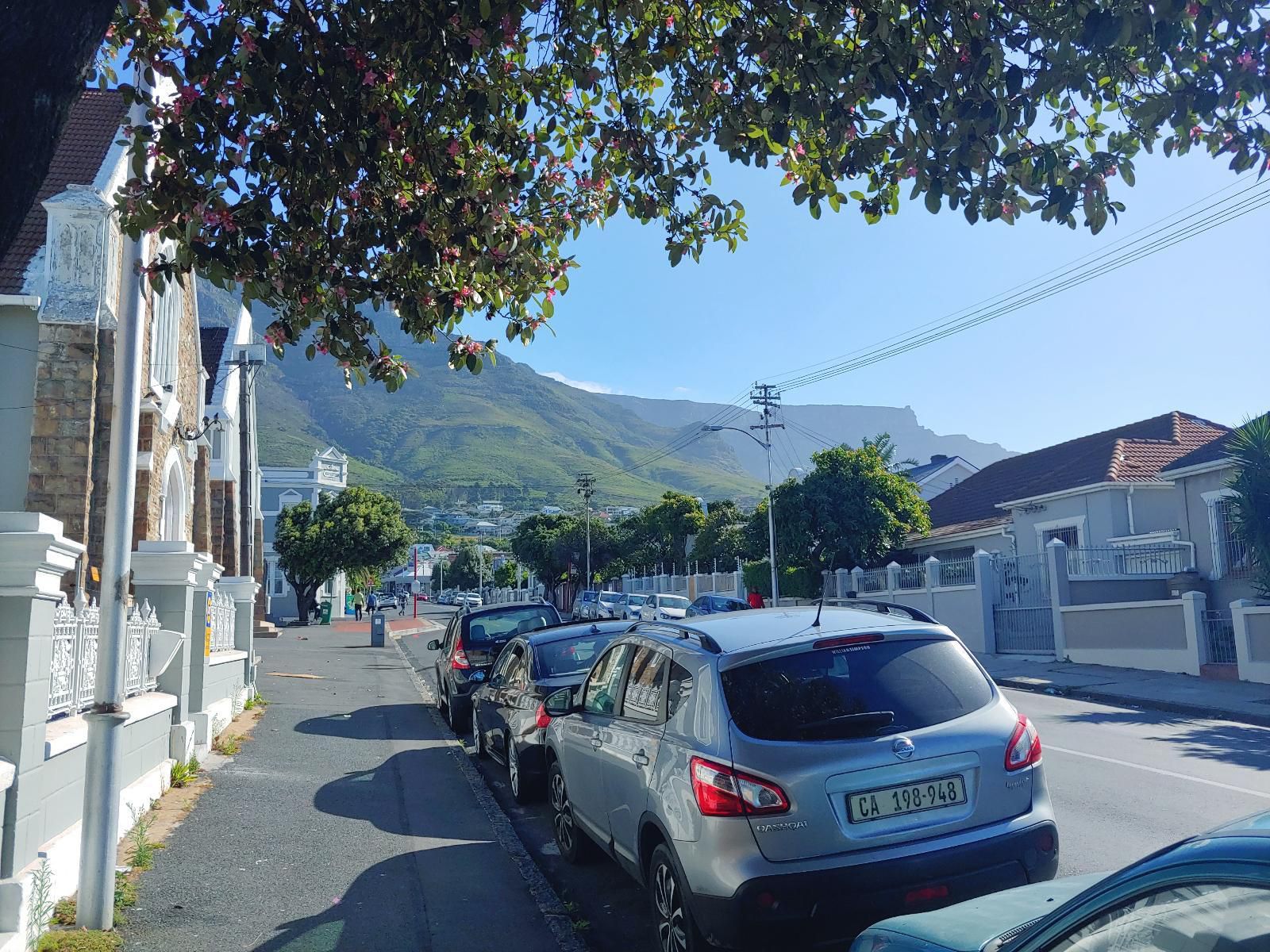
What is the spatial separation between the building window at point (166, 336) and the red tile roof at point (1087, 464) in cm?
2287


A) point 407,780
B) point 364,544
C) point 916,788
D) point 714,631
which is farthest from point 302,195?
point 364,544

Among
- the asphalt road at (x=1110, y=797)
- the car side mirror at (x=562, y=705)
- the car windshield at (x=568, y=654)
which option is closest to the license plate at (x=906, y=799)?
the asphalt road at (x=1110, y=797)

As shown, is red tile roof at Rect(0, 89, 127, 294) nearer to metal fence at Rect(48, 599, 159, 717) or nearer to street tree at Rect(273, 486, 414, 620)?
metal fence at Rect(48, 599, 159, 717)

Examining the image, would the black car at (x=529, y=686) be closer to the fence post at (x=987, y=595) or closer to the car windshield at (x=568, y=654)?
the car windshield at (x=568, y=654)

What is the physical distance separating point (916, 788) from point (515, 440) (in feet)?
620

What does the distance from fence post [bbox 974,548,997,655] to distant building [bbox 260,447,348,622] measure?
46.5 m

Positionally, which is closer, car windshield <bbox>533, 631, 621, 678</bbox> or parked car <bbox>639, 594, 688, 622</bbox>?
car windshield <bbox>533, 631, 621, 678</bbox>

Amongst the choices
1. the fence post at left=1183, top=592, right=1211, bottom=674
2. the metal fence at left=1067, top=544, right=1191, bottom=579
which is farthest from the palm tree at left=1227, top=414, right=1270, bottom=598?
the metal fence at left=1067, top=544, right=1191, bottom=579

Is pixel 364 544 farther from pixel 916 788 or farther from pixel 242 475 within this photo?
pixel 916 788

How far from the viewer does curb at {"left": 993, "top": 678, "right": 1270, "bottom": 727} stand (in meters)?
14.6

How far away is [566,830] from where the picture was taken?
7.33 meters

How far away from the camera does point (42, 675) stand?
5.45 m

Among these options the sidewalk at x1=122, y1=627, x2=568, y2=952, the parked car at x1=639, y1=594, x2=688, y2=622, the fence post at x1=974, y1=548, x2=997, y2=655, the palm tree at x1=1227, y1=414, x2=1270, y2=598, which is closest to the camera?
the sidewalk at x1=122, y1=627, x2=568, y2=952

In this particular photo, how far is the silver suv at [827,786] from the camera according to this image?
4.42m
